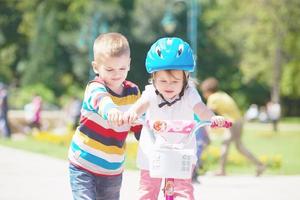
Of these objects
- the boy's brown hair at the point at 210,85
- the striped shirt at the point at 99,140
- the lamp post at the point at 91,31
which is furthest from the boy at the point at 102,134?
the lamp post at the point at 91,31

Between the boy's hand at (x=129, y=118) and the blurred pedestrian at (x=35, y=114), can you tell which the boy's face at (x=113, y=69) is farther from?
the blurred pedestrian at (x=35, y=114)

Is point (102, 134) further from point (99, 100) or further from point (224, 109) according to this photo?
point (224, 109)

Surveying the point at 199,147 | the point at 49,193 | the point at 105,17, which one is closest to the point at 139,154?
the point at 49,193

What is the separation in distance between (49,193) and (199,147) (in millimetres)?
2897

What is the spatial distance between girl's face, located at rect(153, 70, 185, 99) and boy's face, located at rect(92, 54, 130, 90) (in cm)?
22

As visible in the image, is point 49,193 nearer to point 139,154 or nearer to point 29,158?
point 139,154

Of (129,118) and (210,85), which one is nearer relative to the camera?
(129,118)

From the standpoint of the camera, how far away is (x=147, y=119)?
4348mm

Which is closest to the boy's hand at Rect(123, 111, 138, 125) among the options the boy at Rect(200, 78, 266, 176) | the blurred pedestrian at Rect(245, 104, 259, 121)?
the boy at Rect(200, 78, 266, 176)

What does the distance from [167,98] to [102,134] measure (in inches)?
18.9

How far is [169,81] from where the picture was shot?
441 centimetres

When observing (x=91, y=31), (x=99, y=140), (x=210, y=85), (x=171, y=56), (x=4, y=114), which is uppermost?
(x=91, y=31)

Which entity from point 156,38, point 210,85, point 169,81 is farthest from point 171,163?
point 156,38

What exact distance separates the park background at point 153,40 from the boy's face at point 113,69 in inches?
1668
